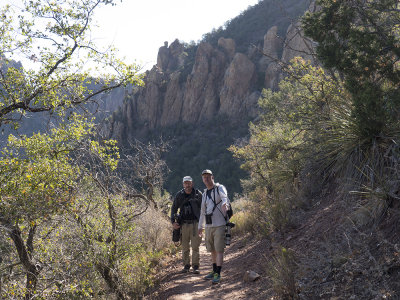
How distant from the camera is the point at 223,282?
5.46 m

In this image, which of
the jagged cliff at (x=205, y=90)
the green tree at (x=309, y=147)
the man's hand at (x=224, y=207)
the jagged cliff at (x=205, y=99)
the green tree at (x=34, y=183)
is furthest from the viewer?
the jagged cliff at (x=205, y=90)

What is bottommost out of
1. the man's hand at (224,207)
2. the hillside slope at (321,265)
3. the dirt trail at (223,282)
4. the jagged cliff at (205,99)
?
the dirt trail at (223,282)

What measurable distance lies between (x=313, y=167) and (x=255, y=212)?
9.36 feet

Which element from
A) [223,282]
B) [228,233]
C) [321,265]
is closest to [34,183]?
[228,233]

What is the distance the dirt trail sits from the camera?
15.6 ft

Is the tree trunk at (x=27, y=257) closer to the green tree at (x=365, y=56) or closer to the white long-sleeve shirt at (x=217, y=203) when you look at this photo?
the white long-sleeve shirt at (x=217, y=203)

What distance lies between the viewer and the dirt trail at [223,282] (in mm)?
4750

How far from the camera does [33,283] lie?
15.8 ft

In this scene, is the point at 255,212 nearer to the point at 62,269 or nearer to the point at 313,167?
the point at 313,167

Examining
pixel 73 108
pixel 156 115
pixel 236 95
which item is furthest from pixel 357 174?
pixel 156 115

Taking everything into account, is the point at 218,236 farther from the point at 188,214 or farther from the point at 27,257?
the point at 27,257

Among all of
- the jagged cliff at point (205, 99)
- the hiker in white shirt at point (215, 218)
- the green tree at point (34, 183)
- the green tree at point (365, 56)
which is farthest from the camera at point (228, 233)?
the jagged cliff at point (205, 99)

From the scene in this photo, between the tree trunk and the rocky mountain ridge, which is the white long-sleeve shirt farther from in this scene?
the rocky mountain ridge

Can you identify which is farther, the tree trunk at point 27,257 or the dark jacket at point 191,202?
the dark jacket at point 191,202
